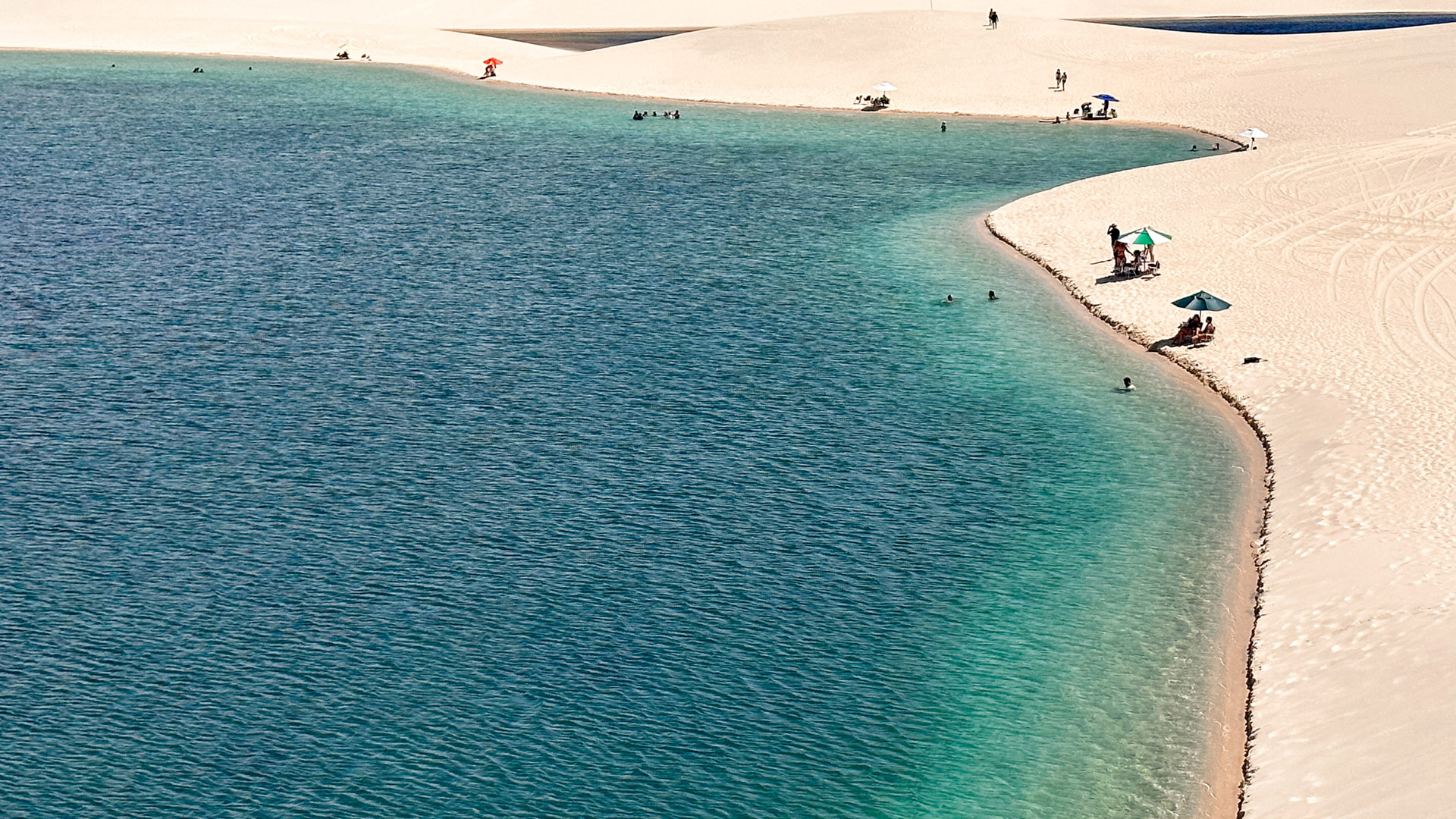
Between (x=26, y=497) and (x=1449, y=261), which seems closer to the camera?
(x=26, y=497)

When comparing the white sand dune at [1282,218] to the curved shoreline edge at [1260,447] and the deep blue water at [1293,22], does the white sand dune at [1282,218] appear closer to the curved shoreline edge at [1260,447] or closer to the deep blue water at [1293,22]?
the curved shoreline edge at [1260,447]

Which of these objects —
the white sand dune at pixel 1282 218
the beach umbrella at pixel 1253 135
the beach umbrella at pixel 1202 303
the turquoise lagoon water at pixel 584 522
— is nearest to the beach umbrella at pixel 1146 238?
the white sand dune at pixel 1282 218

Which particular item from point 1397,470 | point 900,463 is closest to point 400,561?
point 900,463

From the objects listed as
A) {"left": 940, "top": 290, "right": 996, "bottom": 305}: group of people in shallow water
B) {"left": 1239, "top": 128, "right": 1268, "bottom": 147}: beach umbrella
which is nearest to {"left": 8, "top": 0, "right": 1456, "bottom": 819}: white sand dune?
{"left": 1239, "top": 128, "right": 1268, "bottom": 147}: beach umbrella

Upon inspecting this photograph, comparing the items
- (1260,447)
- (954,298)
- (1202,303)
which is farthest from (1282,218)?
(1260,447)

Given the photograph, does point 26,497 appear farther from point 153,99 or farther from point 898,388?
point 153,99

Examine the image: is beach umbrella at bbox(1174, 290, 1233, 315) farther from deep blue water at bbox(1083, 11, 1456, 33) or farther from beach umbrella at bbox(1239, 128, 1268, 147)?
deep blue water at bbox(1083, 11, 1456, 33)

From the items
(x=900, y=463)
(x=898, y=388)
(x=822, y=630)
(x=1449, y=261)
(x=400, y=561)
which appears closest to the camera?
(x=822, y=630)
